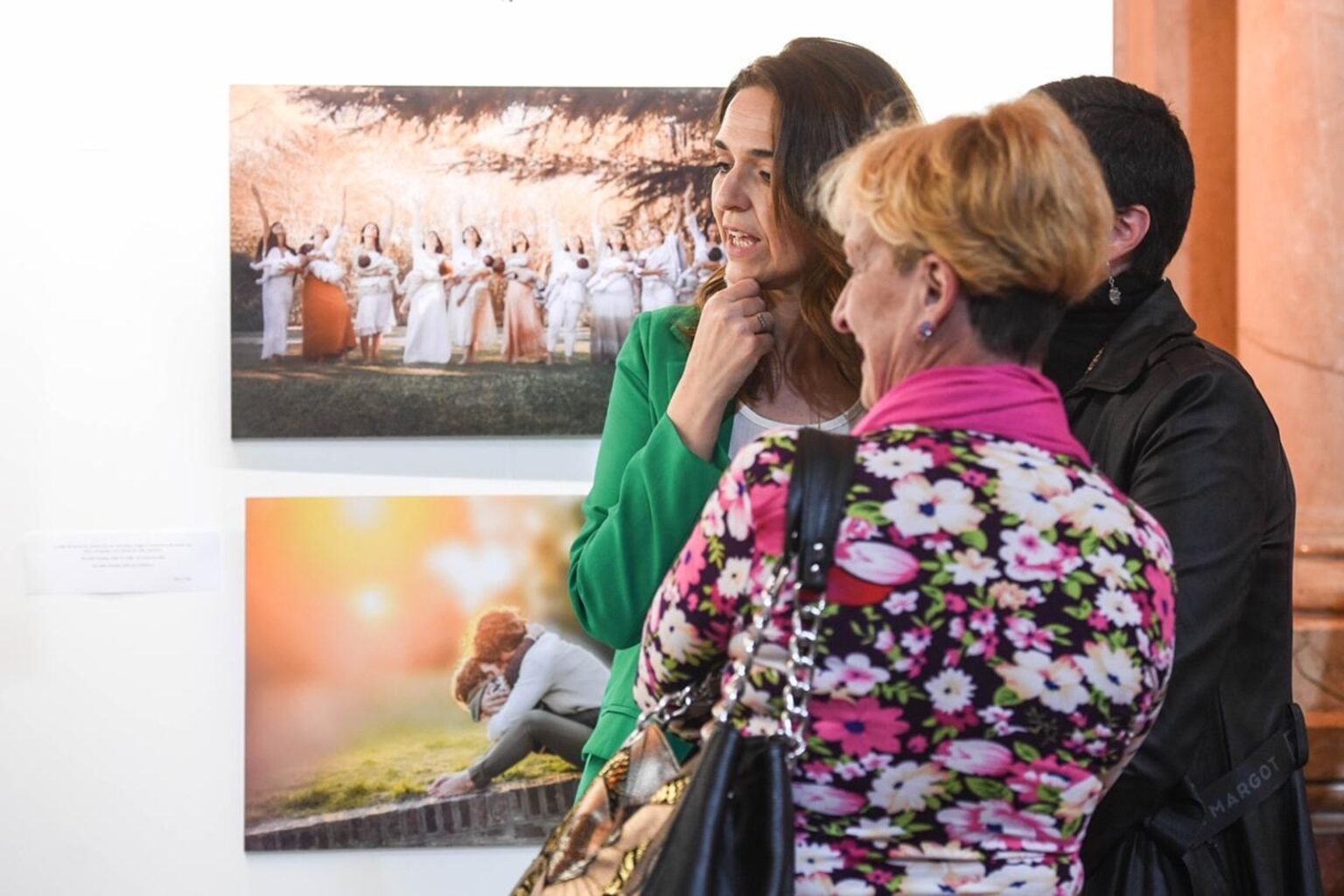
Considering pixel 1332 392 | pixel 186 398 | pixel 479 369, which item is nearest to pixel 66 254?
pixel 186 398

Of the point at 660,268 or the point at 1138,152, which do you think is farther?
the point at 660,268

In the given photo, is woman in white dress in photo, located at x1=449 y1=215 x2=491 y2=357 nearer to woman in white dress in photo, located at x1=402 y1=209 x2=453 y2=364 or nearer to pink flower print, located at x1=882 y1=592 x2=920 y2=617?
woman in white dress in photo, located at x1=402 y1=209 x2=453 y2=364

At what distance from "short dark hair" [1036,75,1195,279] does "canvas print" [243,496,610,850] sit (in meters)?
1.40

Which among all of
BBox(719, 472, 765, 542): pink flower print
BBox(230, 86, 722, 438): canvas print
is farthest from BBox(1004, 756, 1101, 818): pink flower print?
BBox(230, 86, 722, 438): canvas print

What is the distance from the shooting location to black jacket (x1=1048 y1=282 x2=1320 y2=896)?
1.86 m

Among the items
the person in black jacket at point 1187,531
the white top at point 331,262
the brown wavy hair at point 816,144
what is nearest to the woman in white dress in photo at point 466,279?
the white top at point 331,262

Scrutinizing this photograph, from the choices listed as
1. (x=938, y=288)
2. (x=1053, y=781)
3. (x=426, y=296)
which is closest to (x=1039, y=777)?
(x=1053, y=781)

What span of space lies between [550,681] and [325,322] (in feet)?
2.87

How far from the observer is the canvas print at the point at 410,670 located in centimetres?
310

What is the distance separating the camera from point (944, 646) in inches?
51.3

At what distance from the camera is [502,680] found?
3141mm

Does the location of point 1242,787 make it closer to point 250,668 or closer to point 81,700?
point 250,668

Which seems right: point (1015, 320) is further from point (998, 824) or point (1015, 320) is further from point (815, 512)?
point (998, 824)

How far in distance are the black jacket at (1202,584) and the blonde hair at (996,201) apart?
0.52 metres
